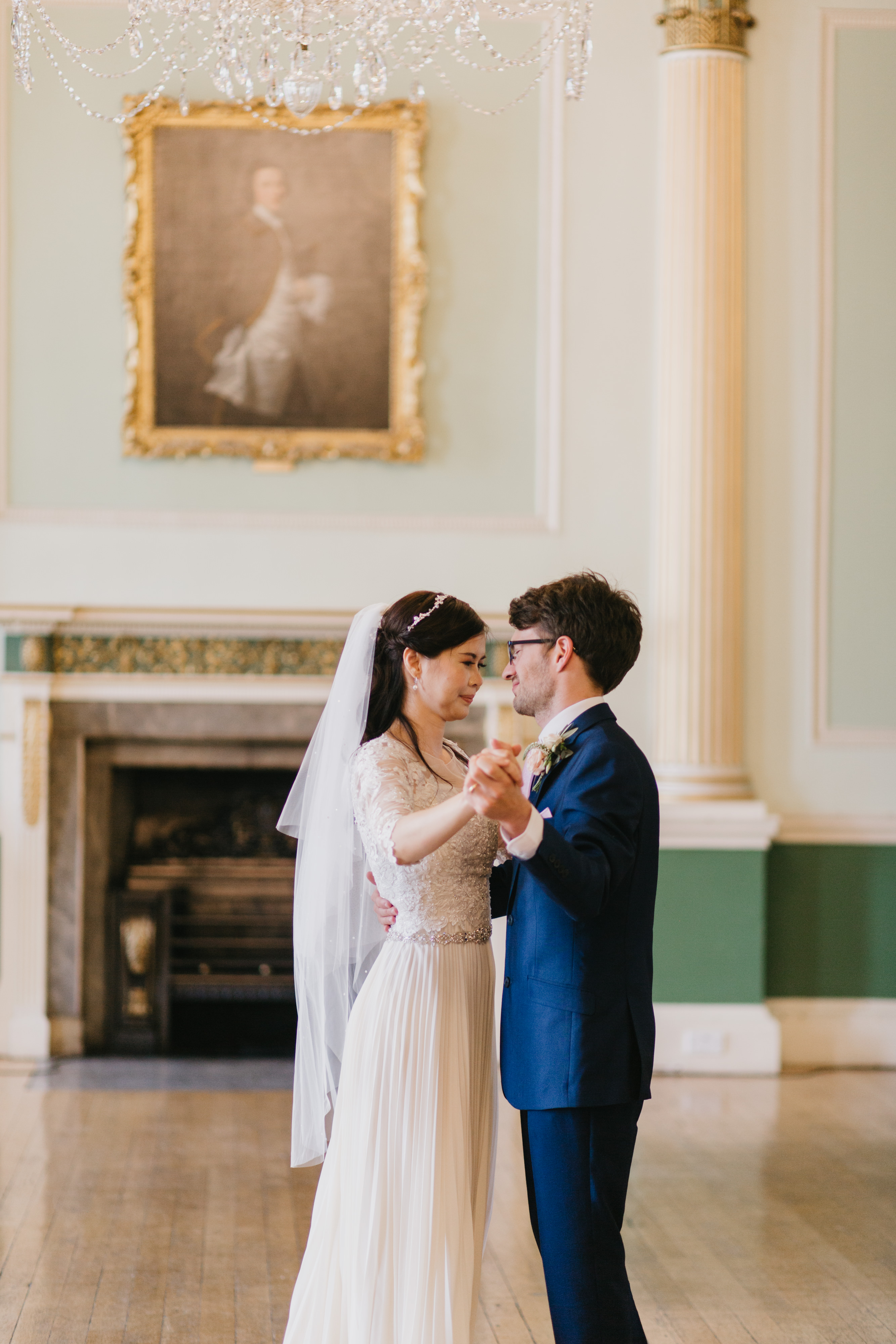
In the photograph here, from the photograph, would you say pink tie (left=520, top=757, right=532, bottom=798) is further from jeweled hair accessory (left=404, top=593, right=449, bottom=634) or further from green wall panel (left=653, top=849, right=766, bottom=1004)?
green wall panel (left=653, top=849, right=766, bottom=1004)

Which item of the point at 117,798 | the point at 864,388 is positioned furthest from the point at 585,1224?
the point at 864,388

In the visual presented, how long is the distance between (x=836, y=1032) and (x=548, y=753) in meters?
4.25

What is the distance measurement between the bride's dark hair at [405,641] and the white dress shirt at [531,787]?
0.23 meters

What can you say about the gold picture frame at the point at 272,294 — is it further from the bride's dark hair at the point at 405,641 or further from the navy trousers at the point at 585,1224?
the navy trousers at the point at 585,1224

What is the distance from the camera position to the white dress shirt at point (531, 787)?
2.18m

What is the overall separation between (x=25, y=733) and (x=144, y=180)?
97.9 inches

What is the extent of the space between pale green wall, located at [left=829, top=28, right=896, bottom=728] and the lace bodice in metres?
3.94

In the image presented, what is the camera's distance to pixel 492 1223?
4184 mm

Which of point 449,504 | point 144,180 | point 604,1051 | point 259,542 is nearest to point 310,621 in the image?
point 259,542

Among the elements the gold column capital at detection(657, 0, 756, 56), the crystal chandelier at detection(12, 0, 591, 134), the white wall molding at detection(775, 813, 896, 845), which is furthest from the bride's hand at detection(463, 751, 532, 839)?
the gold column capital at detection(657, 0, 756, 56)

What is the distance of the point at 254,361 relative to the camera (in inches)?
240

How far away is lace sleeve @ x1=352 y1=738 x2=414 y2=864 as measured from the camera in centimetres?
248

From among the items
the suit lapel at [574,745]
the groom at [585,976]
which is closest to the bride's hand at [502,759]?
the groom at [585,976]

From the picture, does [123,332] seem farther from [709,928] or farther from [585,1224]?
[585,1224]
